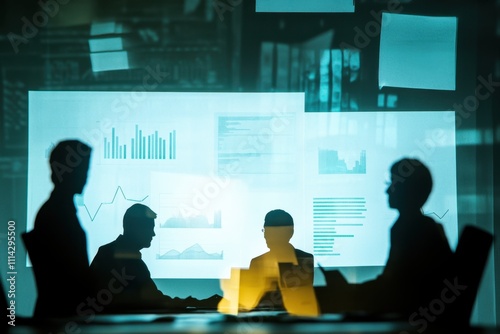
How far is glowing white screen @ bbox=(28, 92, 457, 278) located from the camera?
6.43ft

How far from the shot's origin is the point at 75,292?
6.40ft

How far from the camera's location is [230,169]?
6.49 feet

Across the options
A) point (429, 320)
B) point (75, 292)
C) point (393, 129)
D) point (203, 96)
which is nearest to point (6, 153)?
point (75, 292)

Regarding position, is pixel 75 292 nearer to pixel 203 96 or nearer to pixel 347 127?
pixel 203 96

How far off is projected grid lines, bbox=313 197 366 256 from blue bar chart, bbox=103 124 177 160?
508 mm

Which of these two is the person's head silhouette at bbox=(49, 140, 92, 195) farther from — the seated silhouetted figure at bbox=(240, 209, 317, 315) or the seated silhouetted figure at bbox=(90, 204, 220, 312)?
the seated silhouetted figure at bbox=(240, 209, 317, 315)

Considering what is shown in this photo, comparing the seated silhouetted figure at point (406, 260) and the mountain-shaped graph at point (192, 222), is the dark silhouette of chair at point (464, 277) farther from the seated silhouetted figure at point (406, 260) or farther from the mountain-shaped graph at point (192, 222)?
the mountain-shaped graph at point (192, 222)

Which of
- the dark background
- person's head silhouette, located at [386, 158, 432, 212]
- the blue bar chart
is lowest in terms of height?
person's head silhouette, located at [386, 158, 432, 212]

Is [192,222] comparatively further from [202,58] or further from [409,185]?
[409,185]

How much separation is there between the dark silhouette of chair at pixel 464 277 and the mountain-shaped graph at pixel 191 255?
75cm

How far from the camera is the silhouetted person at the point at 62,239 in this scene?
1952 mm

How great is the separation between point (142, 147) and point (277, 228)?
20.3 inches

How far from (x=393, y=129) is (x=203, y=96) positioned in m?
0.64

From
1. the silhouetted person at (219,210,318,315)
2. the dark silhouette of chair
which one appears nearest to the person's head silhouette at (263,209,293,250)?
the silhouetted person at (219,210,318,315)
